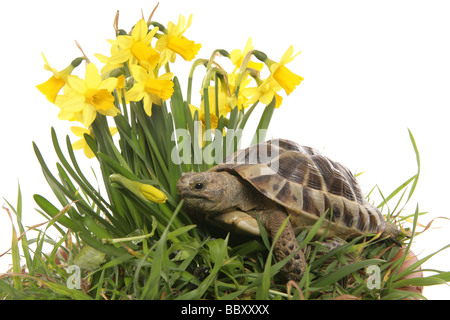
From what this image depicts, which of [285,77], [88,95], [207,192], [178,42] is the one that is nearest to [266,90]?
[285,77]

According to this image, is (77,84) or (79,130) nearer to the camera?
(77,84)

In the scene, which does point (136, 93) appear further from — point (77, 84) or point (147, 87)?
point (77, 84)

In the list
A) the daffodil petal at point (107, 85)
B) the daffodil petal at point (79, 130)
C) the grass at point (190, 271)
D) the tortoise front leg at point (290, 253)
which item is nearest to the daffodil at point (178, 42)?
the daffodil petal at point (107, 85)

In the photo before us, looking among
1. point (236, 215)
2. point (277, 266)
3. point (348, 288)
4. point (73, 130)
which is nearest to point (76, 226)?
point (73, 130)

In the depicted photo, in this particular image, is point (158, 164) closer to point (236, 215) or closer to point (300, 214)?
point (236, 215)

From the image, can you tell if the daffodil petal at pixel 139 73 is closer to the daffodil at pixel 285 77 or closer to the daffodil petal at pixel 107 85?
the daffodil petal at pixel 107 85

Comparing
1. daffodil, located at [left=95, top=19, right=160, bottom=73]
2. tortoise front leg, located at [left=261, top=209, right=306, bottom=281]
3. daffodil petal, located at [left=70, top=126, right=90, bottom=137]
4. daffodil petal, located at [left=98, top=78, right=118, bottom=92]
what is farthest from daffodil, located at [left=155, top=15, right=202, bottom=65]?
tortoise front leg, located at [left=261, top=209, right=306, bottom=281]

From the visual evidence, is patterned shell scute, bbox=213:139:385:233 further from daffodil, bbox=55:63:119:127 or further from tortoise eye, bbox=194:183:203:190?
daffodil, bbox=55:63:119:127
